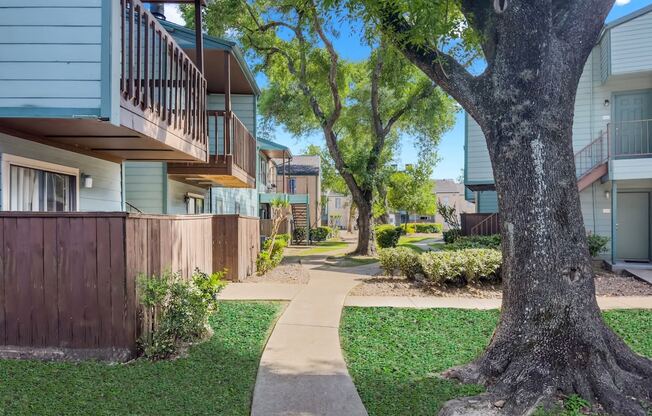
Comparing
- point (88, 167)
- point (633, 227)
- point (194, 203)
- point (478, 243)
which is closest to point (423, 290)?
point (478, 243)

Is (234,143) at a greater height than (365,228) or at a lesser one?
greater

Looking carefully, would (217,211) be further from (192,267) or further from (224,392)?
(224,392)

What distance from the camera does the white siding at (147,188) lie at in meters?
10.6

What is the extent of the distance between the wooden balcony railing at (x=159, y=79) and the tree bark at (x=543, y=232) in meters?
4.12

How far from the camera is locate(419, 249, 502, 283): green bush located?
9000 millimetres

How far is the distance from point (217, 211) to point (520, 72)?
1182 centimetres

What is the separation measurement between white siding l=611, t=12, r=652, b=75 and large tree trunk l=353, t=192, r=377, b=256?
29.1 feet

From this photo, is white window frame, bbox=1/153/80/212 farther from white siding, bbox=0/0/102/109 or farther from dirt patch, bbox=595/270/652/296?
dirt patch, bbox=595/270/652/296

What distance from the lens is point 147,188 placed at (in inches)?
416

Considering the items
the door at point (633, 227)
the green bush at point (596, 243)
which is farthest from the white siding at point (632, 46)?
the green bush at point (596, 243)

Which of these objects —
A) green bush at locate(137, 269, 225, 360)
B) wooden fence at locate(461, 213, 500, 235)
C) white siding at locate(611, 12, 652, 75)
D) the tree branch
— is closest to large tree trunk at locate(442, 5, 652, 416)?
the tree branch

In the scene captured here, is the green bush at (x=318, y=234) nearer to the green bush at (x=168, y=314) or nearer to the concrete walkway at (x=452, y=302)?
the concrete walkway at (x=452, y=302)

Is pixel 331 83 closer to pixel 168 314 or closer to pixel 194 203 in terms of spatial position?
pixel 194 203

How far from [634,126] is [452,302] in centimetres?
943
